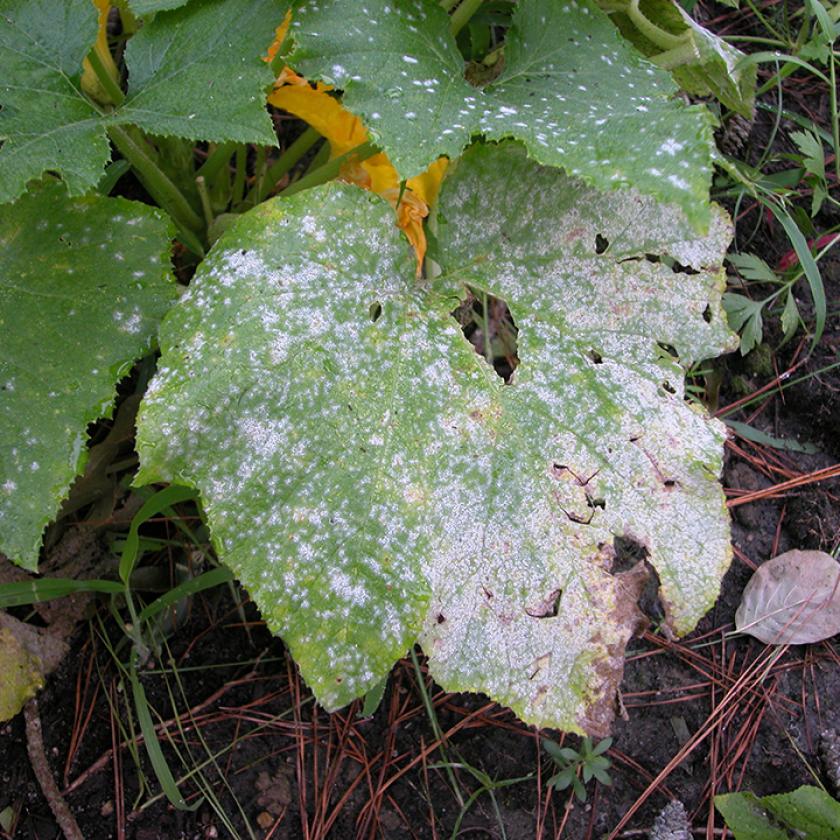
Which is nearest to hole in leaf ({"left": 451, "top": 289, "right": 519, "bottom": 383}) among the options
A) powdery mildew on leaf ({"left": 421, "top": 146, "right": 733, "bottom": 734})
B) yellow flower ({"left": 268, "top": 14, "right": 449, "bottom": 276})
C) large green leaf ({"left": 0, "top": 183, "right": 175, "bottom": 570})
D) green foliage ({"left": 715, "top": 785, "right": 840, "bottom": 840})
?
yellow flower ({"left": 268, "top": 14, "right": 449, "bottom": 276})

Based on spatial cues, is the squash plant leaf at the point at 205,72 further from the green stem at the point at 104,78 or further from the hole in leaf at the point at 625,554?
the hole in leaf at the point at 625,554

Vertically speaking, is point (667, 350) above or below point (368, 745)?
above

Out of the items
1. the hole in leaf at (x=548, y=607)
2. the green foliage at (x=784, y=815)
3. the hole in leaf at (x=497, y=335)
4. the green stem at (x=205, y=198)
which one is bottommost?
the green foliage at (x=784, y=815)

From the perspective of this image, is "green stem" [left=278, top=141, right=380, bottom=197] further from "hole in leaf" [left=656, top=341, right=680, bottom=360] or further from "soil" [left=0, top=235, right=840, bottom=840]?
"soil" [left=0, top=235, right=840, bottom=840]

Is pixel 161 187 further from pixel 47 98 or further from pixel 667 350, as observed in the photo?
pixel 667 350

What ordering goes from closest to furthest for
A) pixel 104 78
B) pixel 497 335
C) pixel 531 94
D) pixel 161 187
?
pixel 531 94 < pixel 104 78 < pixel 161 187 < pixel 497 335

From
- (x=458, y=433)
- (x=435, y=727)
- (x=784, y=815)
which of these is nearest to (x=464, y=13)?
(x=458, y=433)

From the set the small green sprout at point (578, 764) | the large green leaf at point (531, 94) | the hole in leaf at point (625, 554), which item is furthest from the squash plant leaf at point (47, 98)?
the small green sprout at point (578, 764)

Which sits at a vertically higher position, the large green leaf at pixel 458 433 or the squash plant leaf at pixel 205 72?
the squash plant leaf at pixel 205 72
